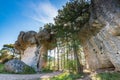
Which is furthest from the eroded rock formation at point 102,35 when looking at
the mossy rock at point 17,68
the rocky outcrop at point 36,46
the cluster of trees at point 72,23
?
the rocky outcrop at point 36,46

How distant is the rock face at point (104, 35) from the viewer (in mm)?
10383

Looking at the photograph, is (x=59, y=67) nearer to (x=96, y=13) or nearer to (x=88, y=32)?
(x=88, y=32)

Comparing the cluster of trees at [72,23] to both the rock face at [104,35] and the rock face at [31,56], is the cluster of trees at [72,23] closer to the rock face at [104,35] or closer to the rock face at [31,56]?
the rock face at [104,35]

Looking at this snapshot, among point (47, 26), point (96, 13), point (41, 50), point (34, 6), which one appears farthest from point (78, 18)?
point (41, 50)

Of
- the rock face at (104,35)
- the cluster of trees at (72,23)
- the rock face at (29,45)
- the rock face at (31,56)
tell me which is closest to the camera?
the rock face at (104,35)

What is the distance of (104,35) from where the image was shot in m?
11.3

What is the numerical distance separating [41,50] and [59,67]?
3392mm

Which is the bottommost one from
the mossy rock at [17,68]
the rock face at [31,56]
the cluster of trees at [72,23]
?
the mossy rock at [17,68]

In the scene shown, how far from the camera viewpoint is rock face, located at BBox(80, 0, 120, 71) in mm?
10383

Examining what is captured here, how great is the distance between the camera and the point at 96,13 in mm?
12102

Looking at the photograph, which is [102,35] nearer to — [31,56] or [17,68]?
[17,68]

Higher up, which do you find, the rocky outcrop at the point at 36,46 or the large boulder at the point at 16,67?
the rocky outcrop at the point at 36,46

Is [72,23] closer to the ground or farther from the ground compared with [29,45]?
farther from the ground

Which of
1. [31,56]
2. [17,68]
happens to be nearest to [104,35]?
[17,68]
